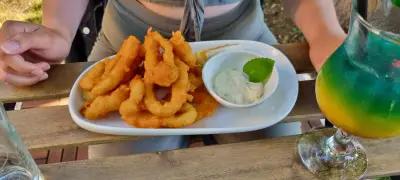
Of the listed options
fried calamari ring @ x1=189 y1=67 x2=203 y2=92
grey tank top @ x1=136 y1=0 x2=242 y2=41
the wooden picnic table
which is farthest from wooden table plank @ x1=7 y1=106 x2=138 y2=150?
grey tank top @ x1=136 y1=0 x2=242 y2=41

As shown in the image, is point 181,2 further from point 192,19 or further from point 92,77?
point 92,77

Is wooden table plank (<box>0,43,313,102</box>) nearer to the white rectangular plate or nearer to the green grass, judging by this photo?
the white rectangular plate

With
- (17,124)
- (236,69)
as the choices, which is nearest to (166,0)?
(236,69)

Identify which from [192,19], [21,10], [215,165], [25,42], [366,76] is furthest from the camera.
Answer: [21,10]

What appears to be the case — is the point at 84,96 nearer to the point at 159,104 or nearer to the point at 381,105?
the point at 159,104

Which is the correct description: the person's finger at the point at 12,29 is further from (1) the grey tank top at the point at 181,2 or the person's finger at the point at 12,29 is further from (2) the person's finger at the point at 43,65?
(1) the grey tank top at the point at 181,2

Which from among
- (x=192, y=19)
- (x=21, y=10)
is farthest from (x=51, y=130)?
(x=21, y=10)
